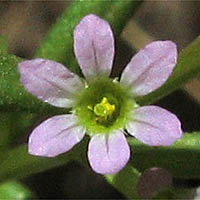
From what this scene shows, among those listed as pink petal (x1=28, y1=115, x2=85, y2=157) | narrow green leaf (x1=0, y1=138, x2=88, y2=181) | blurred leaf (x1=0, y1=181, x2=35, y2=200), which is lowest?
blurred leaf (x1=0, y1=181, x2=35, y2=200)

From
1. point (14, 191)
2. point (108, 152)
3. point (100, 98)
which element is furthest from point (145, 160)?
point (14, 191)

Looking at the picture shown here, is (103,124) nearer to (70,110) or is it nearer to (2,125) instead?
(70,110)

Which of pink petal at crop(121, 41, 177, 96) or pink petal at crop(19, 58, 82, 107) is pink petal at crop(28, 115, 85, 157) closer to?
pink petal at crop(19, 58, 82, 107)

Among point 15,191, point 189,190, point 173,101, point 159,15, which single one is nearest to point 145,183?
point 189,190

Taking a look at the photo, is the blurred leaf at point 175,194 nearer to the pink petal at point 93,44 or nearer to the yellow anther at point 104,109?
the yellow anther at point 104,109

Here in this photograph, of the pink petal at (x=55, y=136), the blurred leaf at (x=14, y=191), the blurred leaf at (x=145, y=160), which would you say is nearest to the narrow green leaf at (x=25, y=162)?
the blurred leaf at (x=145, y=160)

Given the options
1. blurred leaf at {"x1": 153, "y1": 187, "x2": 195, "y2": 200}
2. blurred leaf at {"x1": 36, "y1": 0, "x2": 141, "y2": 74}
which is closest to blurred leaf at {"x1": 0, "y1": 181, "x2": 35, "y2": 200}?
blurred leaf at {"x1": 36, "y1": 0, "x2": 141, "y2": 74}
